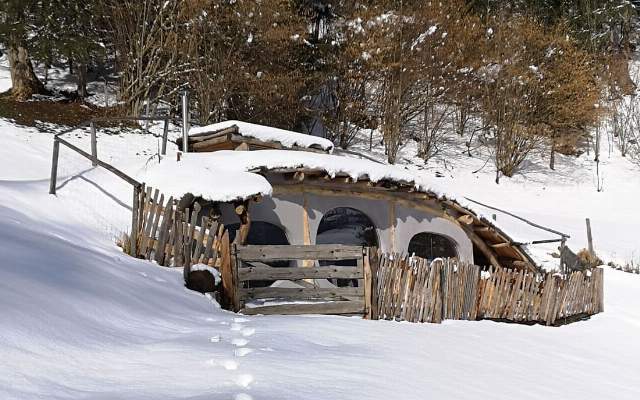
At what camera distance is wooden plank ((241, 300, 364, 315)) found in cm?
759

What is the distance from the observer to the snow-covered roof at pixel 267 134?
12375mm

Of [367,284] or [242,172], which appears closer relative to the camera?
[367,284]

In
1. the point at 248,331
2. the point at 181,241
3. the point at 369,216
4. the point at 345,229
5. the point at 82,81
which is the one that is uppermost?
the point at 82,81

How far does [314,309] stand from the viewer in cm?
790

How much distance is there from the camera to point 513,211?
881 inches

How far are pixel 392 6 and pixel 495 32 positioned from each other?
6169 millimetres

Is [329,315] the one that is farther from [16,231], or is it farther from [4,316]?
[4,316]

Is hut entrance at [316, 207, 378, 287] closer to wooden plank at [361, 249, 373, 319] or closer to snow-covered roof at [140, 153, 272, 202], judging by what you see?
snow-covered roof at [140, 153, 272, 202]

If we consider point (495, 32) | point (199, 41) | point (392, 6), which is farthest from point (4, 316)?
point (495, 32)

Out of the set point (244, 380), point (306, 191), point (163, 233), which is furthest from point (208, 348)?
point (306, 191)

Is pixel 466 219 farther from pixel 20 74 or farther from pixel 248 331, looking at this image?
pixel 20 74

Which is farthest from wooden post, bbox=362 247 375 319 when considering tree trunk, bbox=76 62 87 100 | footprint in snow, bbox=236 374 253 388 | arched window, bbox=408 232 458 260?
tree trunk, bbox=76 62 87 100

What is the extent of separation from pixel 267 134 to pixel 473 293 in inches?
233

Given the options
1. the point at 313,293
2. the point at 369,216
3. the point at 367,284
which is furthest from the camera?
the point at 369,216
